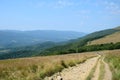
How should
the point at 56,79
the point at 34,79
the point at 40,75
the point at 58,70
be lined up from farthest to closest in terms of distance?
the point at 58,70 → the point at 40,75 → the point at 34,79 → the point at 56,79

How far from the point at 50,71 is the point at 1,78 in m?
5.06

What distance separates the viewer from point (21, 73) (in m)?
23.3

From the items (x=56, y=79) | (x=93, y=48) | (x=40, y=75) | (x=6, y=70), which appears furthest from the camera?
(x=93, y=48)

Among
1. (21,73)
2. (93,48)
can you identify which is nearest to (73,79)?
(21,73)

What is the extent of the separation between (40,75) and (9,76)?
2326mm

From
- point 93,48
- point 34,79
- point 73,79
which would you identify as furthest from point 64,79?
point 93,48

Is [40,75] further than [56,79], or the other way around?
[40,75]

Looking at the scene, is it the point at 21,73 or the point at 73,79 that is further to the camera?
the point at 21,73

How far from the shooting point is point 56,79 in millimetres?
20234

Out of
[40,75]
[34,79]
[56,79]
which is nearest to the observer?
[56,79]

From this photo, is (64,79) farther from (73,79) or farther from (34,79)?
(34,79)

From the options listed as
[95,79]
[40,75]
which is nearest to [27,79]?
[40,75]

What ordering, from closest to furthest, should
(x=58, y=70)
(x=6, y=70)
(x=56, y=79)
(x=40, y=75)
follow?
(x=56, y=79)
(x=40, y=75)
(x=6, y=70)
(x=58, y=70)

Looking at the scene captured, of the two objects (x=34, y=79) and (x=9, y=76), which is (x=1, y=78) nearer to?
(x=9, y=76)
